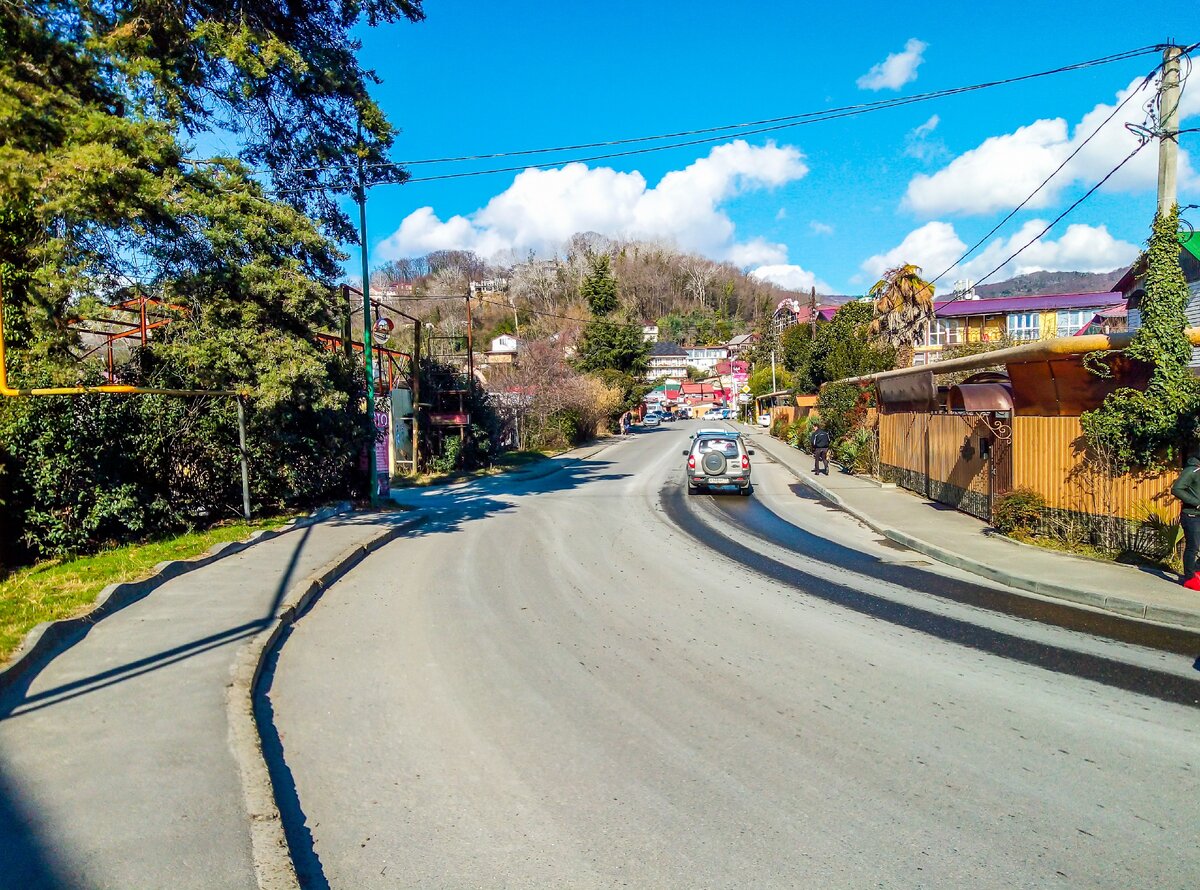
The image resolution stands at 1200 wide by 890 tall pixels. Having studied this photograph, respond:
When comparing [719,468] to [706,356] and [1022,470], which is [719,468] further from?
[706,356]

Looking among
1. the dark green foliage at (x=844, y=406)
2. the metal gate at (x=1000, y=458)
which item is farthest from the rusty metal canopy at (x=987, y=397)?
the dark green foliage at (x=844, y=406)

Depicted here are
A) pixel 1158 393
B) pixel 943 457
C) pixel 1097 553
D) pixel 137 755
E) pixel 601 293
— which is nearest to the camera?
pixel 137 755

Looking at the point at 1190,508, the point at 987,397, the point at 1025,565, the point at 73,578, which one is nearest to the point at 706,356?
the point at 987,397

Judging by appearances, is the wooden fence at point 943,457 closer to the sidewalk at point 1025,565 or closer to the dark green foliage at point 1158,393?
the sidewalk at point 1025,565

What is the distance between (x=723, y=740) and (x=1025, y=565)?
7.18 metres

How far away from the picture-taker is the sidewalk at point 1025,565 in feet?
27.8

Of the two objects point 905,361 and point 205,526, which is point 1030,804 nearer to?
point 205,526

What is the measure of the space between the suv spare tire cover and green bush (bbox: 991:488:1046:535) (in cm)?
892

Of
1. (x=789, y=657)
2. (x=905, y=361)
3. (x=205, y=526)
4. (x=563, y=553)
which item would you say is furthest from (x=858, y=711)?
(x=905, y=361)

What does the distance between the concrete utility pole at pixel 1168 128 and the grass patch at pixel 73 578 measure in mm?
13863

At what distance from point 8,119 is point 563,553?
30.1 ft

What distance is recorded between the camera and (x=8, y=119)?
958 centimetres

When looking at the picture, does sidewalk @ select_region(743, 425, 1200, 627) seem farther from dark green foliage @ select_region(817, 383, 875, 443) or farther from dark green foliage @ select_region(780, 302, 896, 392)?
dark green foliage @ select_region(780, 302, 896, 392)

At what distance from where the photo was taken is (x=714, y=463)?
69.5 ft
